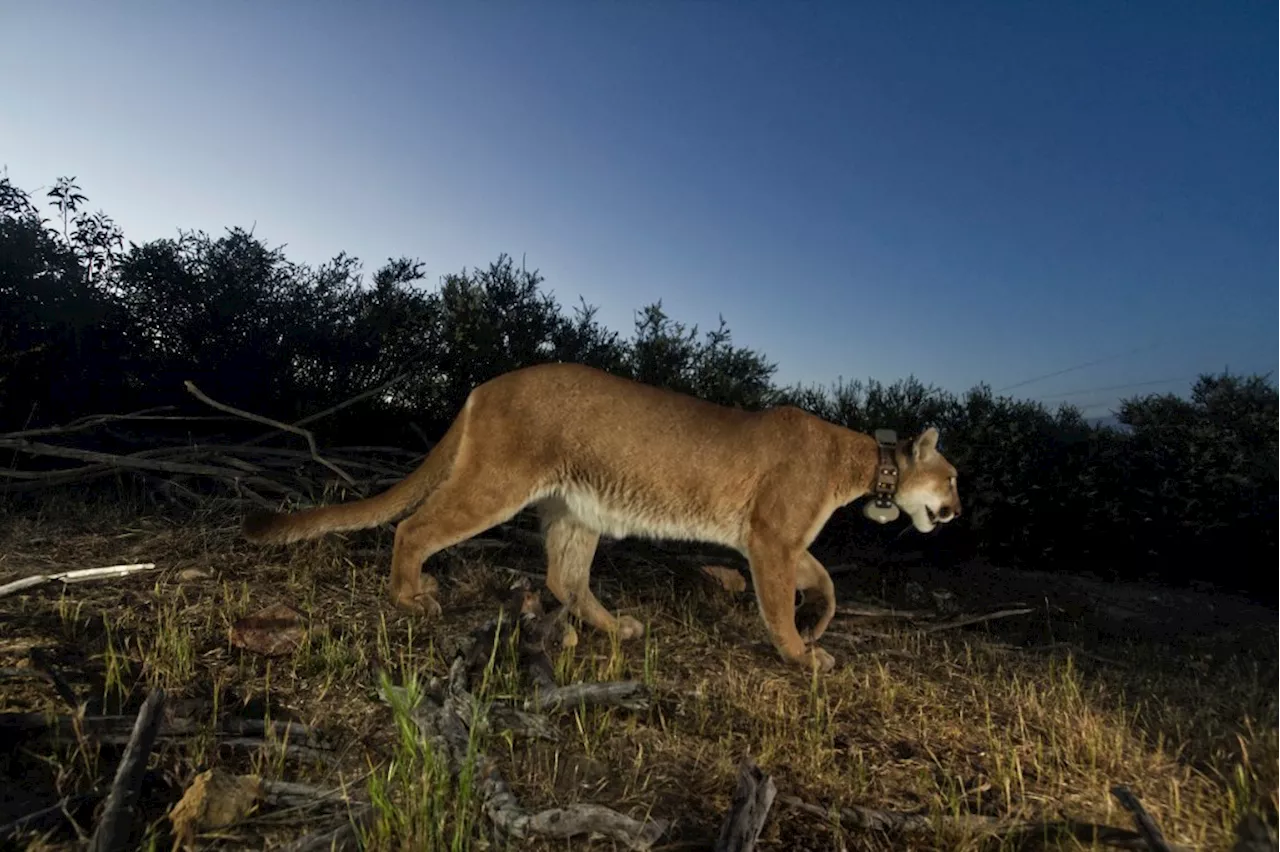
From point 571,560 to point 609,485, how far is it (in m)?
0.65

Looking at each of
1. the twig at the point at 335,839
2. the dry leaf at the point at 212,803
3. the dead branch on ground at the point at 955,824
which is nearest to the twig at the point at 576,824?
the twig at the point at 335,839

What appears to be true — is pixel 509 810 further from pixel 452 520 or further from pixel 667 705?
pixel 452 520

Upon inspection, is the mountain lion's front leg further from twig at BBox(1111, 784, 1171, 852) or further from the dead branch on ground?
twig at BBox(1111, 784, 1171, 852)

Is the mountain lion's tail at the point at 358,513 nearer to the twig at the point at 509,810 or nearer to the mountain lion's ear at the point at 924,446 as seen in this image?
the twig at the point at 509,810

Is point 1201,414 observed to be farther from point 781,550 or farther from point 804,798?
point 804,798

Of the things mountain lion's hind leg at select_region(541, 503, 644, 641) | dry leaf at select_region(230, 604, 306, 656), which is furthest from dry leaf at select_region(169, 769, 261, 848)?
mountain lion's hind leg at select_region(541, 503, 644, 641)

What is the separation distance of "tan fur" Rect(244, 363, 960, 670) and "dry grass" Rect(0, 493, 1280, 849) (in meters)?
0.42

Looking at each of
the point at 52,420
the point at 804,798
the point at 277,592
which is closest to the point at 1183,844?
the point at 804,798

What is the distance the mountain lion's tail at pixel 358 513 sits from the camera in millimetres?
4699

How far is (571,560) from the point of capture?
5285mm

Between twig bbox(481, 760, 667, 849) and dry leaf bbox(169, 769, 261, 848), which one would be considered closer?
dry leaf bbox(169, 769, 261, 848)

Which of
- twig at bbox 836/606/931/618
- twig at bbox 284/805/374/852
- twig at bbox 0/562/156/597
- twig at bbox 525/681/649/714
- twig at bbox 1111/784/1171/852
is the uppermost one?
twig at bbox 0/562/156/597

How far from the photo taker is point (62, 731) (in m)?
2.67

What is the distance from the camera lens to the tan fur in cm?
481
